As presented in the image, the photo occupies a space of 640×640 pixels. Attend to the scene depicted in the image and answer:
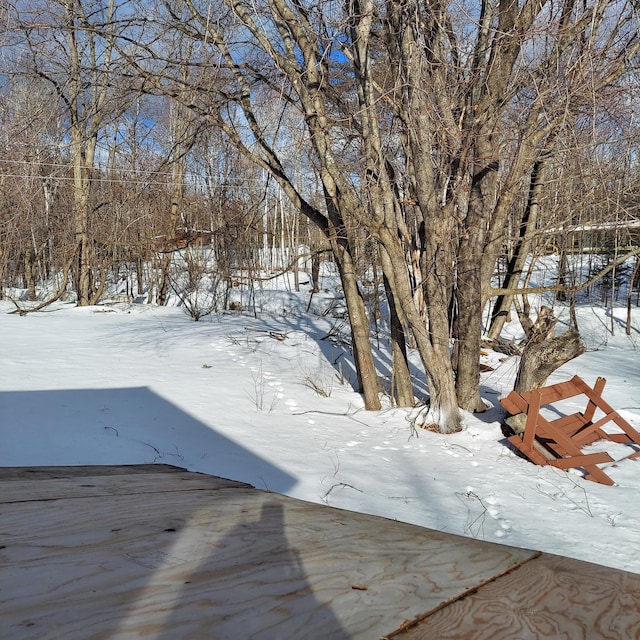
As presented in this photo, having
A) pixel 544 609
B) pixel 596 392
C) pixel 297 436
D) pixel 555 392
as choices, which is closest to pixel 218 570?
pixel 544 609

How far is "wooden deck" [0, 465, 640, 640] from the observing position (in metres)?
1.03

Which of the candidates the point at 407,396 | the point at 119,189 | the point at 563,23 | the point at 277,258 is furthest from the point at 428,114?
the point at 277,258

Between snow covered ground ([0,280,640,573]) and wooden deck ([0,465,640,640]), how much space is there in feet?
9.90

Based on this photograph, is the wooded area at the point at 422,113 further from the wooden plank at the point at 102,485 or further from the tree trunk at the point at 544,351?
the wooden plank at the point at 102,485

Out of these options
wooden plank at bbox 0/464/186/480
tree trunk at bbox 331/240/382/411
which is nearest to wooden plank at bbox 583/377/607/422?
tree trunk at bbox 331/240/382/411

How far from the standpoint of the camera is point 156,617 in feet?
3.34

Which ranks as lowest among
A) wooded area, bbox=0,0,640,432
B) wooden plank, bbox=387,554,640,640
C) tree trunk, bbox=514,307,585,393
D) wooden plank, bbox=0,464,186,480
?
tree trunk, bbox=514,307,585,393

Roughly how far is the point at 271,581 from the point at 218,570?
0.13 meters

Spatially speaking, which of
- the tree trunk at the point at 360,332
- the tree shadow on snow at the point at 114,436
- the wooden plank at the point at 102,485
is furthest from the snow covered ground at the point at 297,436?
the wooden plank at the point at 102,485

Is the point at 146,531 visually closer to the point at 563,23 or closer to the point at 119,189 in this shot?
the point at 563,23

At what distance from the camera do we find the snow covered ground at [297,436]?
471 centimetres

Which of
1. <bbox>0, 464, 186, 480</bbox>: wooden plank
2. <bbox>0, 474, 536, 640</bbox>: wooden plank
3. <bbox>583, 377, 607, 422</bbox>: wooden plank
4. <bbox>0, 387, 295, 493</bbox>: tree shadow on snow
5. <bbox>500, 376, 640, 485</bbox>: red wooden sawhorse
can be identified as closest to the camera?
<bbox>0, 474, 536, 640</bbox>: wooden plank

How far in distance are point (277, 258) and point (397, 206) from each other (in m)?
20.7

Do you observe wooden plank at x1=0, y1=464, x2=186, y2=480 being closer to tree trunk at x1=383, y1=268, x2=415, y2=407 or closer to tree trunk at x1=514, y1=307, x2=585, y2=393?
tree trunk at x1=383, y1=268, x2=415, y2=407
